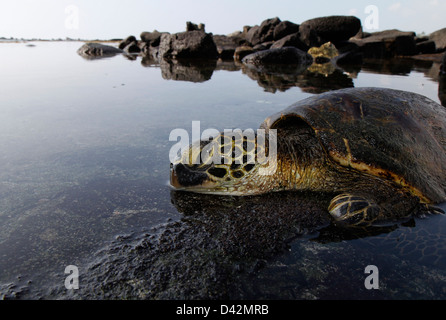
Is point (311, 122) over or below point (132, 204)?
over

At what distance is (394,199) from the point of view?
119 inches

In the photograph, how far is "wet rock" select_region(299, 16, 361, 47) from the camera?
25125 mm

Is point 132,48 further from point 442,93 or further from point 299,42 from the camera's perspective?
point 442,93

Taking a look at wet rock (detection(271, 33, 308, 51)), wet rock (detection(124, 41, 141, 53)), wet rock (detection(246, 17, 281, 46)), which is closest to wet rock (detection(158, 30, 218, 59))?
wet rock (detection(271, 33, 308, 51))

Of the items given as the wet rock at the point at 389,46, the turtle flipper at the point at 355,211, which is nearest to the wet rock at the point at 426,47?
the wet rock at the point at 389,46

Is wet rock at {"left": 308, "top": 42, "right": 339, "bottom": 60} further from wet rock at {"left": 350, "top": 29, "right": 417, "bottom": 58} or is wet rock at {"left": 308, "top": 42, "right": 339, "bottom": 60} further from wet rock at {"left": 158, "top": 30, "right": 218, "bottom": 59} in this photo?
wet rock at {"left": 158, "top": 30, "right": 218, "bottom": 59}

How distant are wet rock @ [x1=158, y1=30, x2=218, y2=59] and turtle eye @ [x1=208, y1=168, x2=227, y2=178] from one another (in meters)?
19.5

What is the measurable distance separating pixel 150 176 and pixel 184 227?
125 centimetres

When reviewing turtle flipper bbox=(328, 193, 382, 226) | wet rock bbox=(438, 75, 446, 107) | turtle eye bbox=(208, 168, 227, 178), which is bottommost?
turtle flipper bbox=(328, 193, 382, 226)

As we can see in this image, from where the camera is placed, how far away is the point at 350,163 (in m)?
3.18

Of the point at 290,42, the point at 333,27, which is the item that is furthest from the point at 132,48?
the point at 333,27

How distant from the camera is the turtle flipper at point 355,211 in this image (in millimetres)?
2758

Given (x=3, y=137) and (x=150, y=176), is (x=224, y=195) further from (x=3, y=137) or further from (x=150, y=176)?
(x=3, y=137)

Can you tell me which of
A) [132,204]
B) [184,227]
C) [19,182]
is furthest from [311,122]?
[19,182]
